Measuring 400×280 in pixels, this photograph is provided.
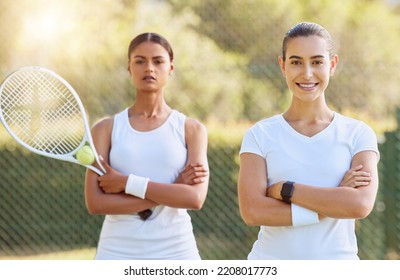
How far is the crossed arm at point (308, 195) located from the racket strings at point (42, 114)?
1145 millimetres

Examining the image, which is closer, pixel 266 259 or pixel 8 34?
pixel 266 259

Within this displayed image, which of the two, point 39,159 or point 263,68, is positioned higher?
point 263,68

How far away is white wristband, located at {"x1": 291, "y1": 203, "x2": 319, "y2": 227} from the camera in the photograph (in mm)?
2604

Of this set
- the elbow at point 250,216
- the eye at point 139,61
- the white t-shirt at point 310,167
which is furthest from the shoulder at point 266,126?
the eye at point 139,61

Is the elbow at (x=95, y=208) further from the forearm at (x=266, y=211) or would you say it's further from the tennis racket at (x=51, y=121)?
the forearm at (x=266, y=211)

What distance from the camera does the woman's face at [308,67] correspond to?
2.66 meters

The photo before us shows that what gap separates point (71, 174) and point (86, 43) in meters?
1.77

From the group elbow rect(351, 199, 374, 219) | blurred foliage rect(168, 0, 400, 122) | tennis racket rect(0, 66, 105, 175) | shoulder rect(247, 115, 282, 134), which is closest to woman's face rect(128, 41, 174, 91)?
tennis racket rect(0, 66, 105, 175)

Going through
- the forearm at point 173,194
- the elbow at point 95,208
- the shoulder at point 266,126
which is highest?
the shoulder at point 266,126

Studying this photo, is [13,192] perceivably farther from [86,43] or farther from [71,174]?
[86,43]

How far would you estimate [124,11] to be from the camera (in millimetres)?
8766

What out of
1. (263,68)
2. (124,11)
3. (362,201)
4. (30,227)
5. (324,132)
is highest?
(124,11)
